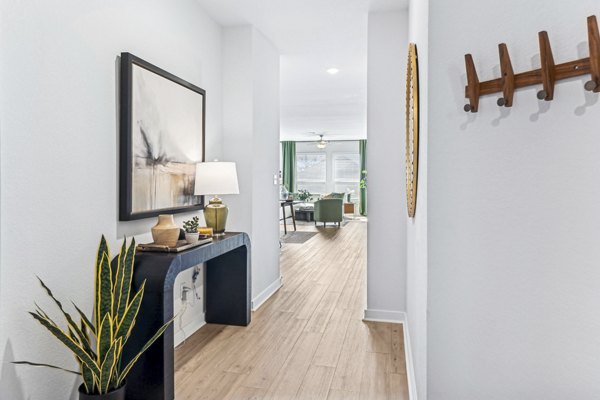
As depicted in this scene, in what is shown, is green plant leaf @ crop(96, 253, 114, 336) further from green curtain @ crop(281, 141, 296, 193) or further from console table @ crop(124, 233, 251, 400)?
green curtain @ crop(281, 141, 296, 193)

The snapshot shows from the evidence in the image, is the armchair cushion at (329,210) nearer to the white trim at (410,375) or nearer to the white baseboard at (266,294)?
the white baseboard at (266,294)

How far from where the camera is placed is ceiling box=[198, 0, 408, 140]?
3217 mm

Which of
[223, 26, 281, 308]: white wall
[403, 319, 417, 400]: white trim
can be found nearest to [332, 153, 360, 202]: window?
[223, 26, 281, 308]: white wall

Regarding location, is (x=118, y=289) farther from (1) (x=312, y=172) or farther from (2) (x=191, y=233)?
(1) (x=312, y=172)

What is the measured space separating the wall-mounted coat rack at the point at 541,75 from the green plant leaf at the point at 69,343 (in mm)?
1719

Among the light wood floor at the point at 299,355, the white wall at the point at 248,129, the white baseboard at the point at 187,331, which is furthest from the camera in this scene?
the white wall at the point at 248,129

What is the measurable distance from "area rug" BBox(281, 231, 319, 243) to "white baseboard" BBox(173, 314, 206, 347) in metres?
4.57

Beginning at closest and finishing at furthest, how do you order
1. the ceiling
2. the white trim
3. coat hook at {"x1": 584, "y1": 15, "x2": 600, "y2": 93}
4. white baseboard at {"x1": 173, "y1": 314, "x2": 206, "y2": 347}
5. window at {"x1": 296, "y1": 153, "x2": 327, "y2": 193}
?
1. coat hook at {"x1": 584, "y1": 15, "x2": 600, "y2": 93}
2. the white trim
3. white baseboard at {"x1": 173, "y1": 314, "x2": 206, "y2": 347}
4. the ceiling
5. window at {"x1": 296, "y1": 153, "x2": 327, "y2": 193}

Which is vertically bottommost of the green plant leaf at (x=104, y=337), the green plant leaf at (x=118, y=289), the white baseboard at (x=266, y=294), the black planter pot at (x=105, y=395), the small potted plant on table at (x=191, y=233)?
the white baseboard at (x=266, y=294)

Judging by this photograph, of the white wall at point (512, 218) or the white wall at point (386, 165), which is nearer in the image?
the white wall at point (512, 218)

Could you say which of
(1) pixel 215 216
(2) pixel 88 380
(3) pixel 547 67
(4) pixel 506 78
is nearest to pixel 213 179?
(1) pixel 215 216

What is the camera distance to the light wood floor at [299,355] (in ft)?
7.39

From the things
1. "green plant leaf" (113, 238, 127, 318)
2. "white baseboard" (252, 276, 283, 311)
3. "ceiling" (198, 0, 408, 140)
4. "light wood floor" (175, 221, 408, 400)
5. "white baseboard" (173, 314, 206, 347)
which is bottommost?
"light wood floor" (175, 221, 408, 400)

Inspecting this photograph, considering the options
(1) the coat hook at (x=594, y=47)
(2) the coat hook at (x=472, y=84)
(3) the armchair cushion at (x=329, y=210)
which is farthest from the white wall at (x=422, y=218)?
(3) the armchair cushion at (x=329, y=210)
